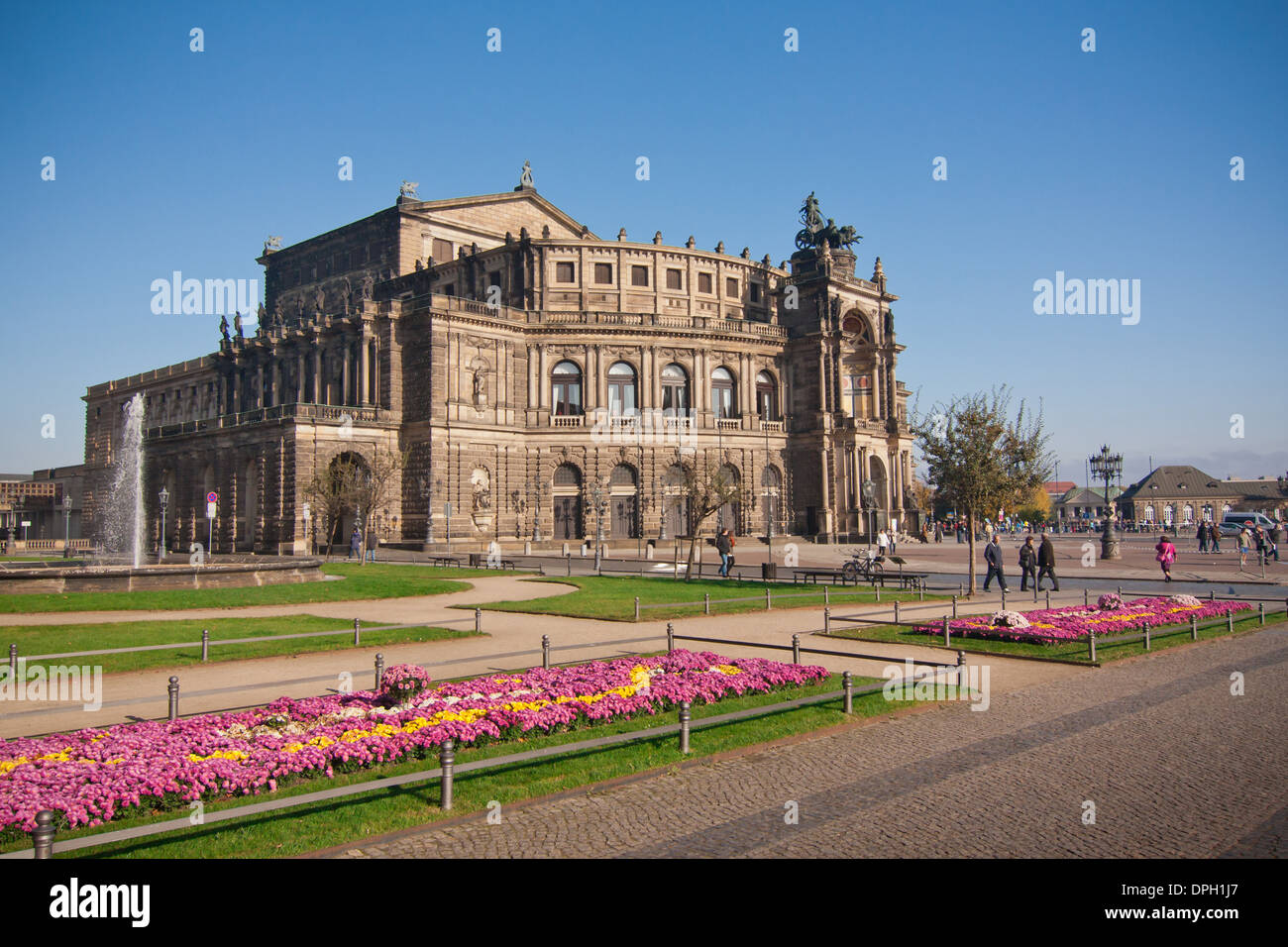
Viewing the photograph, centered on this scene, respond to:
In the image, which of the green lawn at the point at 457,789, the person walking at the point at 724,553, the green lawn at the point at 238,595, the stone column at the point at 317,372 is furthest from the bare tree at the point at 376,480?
the green lawn at the point at 457,789

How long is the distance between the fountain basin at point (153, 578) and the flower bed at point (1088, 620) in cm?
2250

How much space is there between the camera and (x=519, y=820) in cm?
817

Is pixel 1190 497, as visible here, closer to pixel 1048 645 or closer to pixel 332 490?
pixel 332 490

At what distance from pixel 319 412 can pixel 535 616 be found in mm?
37342

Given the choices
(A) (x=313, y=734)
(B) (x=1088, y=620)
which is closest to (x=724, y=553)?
(B) (x=1088, y=620)

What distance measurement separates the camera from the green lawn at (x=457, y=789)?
291 inches

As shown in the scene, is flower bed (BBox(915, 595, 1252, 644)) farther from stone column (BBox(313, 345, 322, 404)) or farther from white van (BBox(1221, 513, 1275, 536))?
white van (BBox(1221, 513, 1275, 536))

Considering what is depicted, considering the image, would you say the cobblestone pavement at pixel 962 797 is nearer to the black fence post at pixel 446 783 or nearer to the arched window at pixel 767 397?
the black fence post at pixel 446 783

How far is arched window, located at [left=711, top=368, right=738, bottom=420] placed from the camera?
226ft

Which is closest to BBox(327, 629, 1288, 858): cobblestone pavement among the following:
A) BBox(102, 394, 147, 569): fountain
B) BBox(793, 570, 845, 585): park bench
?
BBox(793, 570, 845, 585): park bench

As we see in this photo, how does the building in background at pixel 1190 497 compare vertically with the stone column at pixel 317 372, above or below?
below

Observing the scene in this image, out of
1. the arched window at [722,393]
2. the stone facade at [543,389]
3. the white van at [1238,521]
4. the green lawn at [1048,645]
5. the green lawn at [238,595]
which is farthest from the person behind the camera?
the white van at [1238,521]

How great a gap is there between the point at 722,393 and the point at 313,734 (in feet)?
199
